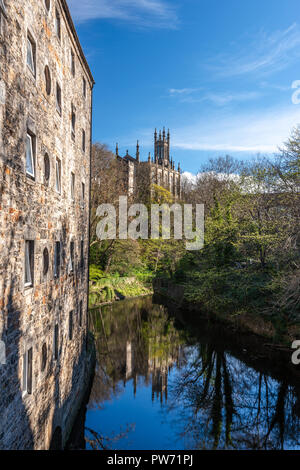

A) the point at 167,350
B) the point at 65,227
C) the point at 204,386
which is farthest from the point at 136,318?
the point at 65,227

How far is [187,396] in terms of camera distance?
42.0 ft

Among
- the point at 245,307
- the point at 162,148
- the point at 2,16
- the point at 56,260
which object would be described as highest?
the point at 162,148

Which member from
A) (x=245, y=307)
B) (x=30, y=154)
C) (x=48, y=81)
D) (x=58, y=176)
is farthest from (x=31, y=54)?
(x=245, y=307)

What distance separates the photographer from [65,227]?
9.28 metres

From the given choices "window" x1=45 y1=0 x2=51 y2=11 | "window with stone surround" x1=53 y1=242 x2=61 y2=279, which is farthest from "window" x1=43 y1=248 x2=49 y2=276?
"window" x1=45 y1=0 x2=51 y2=11

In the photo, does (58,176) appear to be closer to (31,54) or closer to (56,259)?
(56,259)

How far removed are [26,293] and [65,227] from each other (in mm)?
3517

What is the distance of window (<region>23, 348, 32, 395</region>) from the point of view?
240 inches

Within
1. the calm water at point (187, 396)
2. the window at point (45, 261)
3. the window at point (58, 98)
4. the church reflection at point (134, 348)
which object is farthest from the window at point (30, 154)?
the church reflection at point (134, 348)

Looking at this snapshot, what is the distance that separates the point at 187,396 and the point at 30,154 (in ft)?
34.7

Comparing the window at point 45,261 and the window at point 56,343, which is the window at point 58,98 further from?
the window at point 56,343

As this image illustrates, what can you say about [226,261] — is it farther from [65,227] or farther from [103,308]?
[65,227]

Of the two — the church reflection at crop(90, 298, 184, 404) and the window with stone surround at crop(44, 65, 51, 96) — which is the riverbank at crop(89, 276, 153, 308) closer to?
the church reflection at crop(90, 298, 184, 404)

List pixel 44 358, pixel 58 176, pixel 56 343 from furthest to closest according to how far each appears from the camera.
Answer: pixel 58 176
pixel 56 343
pixel 44 358
